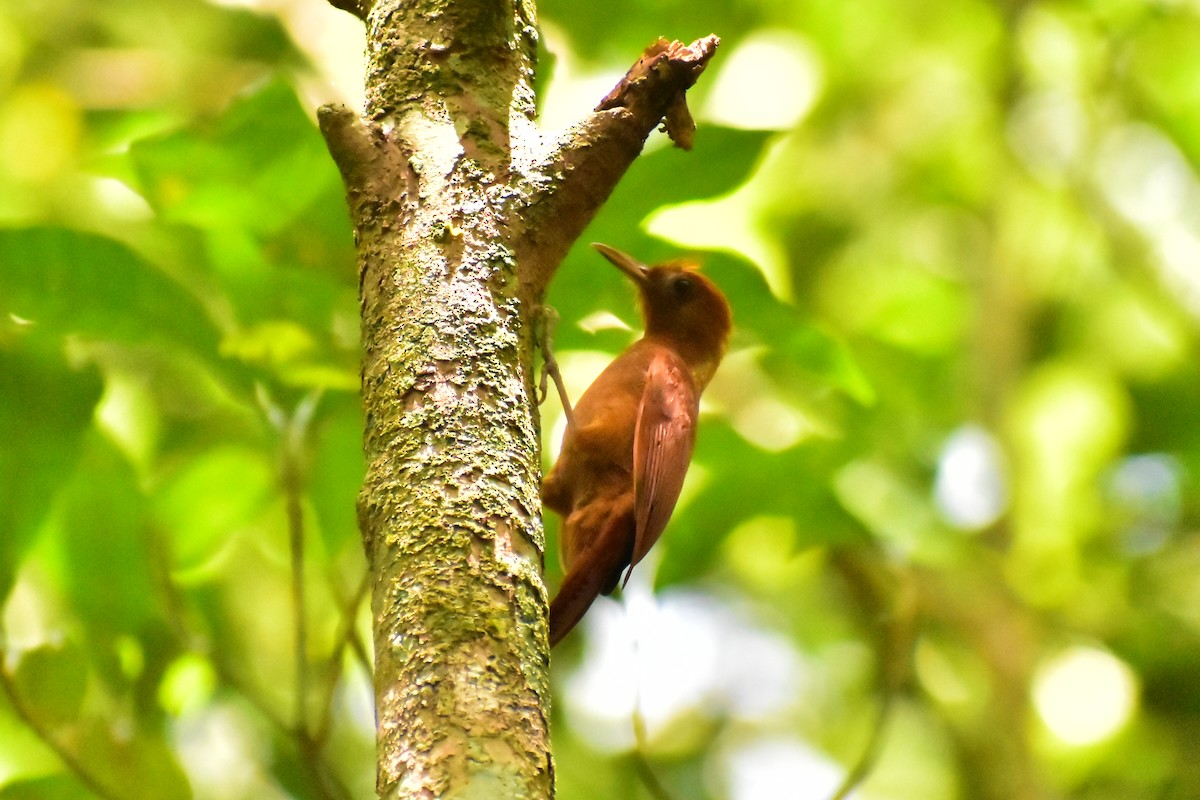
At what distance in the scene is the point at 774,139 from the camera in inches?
96.2

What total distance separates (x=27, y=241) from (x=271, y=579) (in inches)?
108

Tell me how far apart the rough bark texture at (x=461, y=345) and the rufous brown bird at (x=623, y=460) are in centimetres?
83

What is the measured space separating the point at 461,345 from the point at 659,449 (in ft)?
4.69

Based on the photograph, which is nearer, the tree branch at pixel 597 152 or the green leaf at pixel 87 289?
the tree branch at pixel 597 152

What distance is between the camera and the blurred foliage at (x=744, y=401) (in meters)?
2.49

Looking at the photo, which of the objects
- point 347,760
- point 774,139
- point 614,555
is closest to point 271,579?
point 347,760

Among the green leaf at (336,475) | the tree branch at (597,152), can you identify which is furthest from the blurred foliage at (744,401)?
the tree branch at (597,152)

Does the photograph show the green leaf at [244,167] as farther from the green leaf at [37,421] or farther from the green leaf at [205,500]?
the green leaf at [205,500]

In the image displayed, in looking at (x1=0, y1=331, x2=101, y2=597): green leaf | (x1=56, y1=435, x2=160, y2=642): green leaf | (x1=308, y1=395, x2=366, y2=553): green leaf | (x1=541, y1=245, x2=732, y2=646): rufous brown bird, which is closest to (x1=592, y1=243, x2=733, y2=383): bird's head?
(x1=541, y1=245, x2=732, y2=646): rufous brown bird

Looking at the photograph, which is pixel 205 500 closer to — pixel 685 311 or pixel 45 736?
pixel 45 736

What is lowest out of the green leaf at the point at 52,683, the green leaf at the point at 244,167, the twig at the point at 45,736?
the twig at the point at 45,736

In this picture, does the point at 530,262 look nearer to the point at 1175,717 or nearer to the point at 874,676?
the point at 874,676

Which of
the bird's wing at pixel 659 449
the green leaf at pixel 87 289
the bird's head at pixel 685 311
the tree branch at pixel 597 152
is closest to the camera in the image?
the tree branch at pixel 597 152

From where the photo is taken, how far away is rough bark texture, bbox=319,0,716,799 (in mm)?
1291
